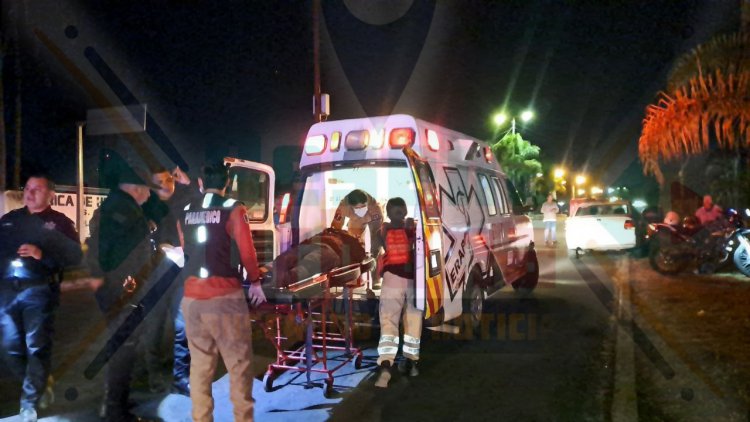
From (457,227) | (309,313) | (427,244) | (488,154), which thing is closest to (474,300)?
(457,227)

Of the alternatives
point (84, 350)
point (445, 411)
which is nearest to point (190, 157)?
point (84, 350)

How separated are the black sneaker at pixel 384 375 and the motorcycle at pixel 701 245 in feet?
29.2

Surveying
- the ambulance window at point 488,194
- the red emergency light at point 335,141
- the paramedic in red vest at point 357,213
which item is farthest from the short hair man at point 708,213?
the red emergency light at point 335,141

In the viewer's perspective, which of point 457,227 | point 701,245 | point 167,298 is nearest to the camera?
point 167,298

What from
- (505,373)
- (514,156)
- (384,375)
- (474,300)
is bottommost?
(505,373)

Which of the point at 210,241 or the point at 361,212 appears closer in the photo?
the point at 210,241

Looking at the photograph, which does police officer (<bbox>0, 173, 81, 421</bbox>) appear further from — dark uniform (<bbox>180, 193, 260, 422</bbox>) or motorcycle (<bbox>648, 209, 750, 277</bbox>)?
motorcycle (<bbox>648, 209, 750, 277</bbox>)

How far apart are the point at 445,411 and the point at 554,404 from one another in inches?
36.8

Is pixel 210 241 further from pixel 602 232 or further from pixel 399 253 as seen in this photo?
pixel 602 232

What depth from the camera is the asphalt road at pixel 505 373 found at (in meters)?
5.18

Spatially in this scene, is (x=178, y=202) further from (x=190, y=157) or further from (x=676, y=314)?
(x=190, y=157)

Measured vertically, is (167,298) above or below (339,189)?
below

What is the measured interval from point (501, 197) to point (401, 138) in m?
3.27

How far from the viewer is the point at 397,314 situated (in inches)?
239
